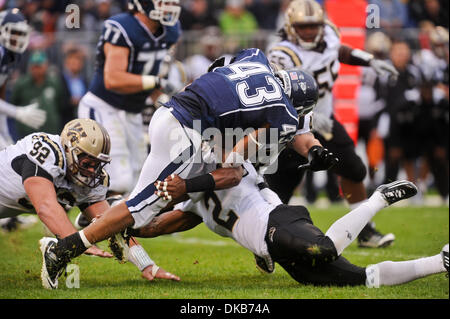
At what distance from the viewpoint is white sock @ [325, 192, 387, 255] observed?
4441mm

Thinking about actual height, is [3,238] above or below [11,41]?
below

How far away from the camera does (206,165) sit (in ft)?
15.8

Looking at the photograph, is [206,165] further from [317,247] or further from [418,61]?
[418,61]

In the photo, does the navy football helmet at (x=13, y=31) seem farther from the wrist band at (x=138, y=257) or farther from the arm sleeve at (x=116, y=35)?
the wrist band at (x=138, y=257)

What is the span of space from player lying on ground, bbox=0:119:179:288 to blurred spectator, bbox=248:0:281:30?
8041 mm

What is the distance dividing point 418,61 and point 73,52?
15.9ft

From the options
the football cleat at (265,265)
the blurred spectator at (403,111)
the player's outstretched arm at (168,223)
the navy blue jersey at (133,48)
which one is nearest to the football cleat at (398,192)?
the football cleat at (265,265)

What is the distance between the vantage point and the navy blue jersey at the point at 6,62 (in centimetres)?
711

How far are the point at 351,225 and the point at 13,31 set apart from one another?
13.1ft

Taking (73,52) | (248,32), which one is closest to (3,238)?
(73,52)

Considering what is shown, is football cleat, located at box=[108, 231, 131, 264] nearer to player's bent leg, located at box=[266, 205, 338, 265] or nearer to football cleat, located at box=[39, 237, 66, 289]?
football cleat, located at box=[39, 237, 66, 289]

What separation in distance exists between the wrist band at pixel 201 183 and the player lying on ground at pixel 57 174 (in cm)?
64

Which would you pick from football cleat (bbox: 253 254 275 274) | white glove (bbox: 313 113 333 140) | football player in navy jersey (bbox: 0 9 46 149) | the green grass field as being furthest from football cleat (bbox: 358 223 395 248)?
football player in navy jersey (bbox: 0 9 46 149)

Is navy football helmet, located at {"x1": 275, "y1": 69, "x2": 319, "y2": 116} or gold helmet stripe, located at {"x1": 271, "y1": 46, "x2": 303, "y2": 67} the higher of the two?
navy football helmet, located at {"x1": 275, "y1": 69, "x2": 319, "y2": 116}
